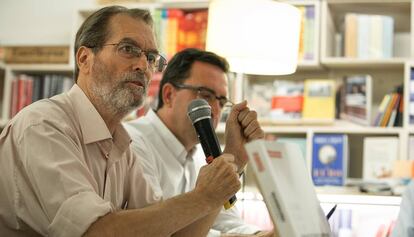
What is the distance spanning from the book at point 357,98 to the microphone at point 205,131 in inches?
85.0

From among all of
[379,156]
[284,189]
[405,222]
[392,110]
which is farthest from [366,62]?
[284,189]

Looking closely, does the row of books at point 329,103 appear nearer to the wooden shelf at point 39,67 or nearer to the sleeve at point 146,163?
the wooden shelf at point 39,67

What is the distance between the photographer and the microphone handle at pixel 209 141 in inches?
53.7

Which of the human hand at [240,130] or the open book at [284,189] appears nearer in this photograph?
the open book at [284,189]

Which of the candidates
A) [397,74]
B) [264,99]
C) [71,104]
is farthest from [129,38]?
[397,74]

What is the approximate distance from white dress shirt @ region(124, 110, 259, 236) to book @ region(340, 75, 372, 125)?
4.74 ft

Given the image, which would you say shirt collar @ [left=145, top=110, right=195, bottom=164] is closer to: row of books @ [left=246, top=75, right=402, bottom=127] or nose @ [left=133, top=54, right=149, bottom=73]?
nose @ [left=133, top=54, right=149, bottom=73]

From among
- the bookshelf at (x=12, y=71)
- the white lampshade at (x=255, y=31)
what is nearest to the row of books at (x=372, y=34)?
the white lampshade at (x=255, y=31)

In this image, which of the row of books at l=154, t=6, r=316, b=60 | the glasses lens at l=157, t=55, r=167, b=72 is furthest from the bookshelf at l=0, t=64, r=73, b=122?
the glasses lens at l=157, t=55, r=167, b=72

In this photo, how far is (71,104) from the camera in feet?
4.90

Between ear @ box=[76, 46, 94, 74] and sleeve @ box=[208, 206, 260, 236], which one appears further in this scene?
sleeve @ box=[208, 206, 260, 236]

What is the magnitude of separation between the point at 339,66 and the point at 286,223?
9.37ft

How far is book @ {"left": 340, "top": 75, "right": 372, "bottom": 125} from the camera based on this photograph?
342cm

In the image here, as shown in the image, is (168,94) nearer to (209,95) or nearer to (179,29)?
(209,95)
